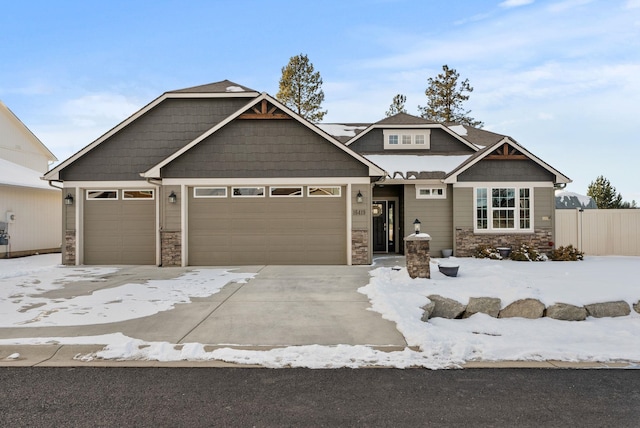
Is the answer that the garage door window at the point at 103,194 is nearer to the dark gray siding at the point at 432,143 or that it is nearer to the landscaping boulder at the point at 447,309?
the dark gray siding at the point at 432,143

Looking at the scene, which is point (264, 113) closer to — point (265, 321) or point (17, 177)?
point (265, 321)

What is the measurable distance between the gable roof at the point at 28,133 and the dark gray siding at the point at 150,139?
369 inches

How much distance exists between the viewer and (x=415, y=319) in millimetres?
5496

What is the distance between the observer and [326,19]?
13.4m

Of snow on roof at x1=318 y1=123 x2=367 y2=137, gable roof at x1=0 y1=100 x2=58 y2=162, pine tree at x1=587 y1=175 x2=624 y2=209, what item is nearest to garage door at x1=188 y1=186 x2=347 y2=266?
snow on roof at x1=318 y1=123 x2=367 y2=137

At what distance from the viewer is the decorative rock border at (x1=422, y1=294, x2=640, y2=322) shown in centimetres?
604

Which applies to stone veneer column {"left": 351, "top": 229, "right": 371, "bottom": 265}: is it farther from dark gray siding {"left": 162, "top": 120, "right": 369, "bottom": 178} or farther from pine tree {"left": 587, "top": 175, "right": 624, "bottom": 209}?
Result: pine tree {"left": 587, "top": 175, "right": 624, "bottom": 209}

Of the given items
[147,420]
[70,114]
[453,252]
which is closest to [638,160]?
[453,252]

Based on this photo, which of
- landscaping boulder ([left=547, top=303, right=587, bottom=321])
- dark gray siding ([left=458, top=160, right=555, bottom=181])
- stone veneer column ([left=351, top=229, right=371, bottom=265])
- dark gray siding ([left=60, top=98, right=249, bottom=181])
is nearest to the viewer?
landscaping boulder ([left=547, top=303, right=587, bottom=321])

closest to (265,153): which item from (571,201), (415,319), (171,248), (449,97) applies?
(171,248)

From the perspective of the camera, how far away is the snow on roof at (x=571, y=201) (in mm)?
21145

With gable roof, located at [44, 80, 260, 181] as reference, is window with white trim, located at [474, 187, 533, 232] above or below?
below

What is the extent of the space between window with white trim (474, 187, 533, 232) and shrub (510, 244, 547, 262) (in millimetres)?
937

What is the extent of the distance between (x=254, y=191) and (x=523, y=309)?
8127mm
